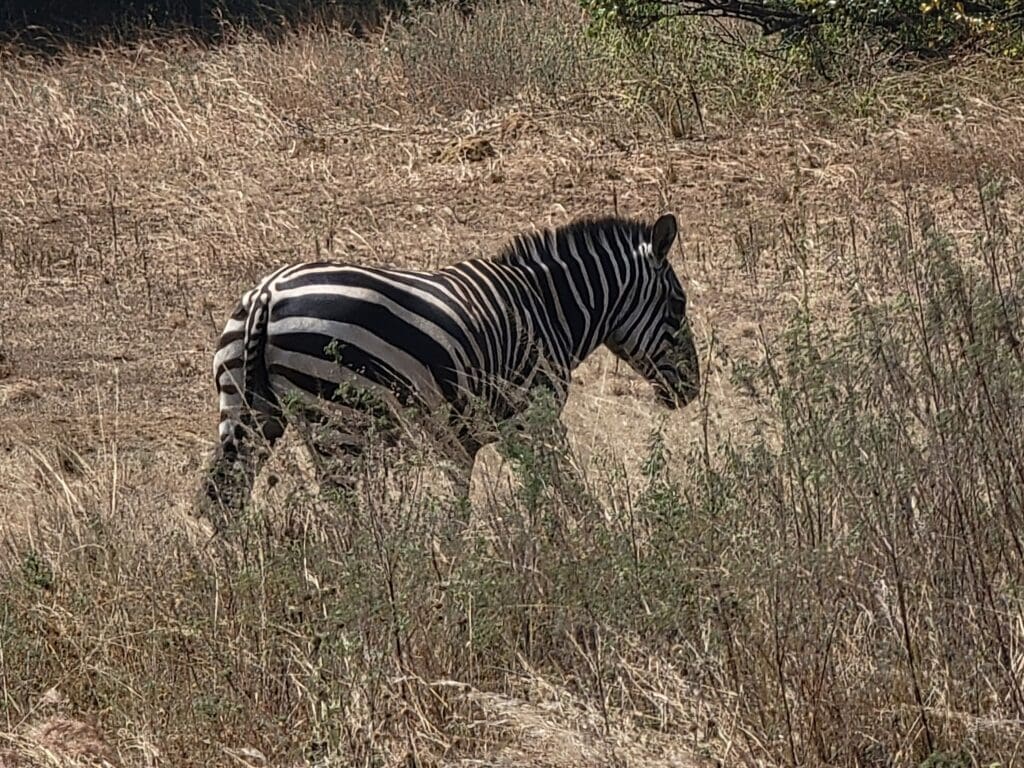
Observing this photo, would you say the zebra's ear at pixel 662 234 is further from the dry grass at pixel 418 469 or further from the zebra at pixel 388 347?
the dry grass at pixel 418 469

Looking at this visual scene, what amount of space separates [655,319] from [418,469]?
2.90 meters

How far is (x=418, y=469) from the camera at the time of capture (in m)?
4.80

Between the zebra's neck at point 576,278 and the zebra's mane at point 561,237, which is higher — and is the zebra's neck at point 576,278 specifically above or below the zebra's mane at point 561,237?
below

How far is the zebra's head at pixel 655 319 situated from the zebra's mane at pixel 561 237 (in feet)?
0.39

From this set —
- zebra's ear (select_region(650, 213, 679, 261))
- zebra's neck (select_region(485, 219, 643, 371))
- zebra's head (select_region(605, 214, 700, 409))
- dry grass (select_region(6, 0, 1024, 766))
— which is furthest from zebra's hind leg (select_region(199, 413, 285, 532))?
zebra's ear (select_region(650, 213, 679, 261))

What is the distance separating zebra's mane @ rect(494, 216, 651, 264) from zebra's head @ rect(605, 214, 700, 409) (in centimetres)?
12

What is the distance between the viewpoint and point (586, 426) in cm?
777

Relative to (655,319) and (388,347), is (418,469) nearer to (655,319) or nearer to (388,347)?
(388,347)

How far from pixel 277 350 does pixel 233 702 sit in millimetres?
2144

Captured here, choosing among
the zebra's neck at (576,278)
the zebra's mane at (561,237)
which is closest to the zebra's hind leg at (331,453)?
the zebra's neck at (576,278)

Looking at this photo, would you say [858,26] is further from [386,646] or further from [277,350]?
[386,646]

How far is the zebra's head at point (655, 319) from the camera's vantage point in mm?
7410

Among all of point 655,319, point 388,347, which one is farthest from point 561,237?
point 388,347

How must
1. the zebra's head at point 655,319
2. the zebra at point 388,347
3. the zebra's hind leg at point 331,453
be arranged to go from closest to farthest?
the zebra's hind leg at point 331,453 → the zebra at point 388,347 → the zebra's head at point 655,319
